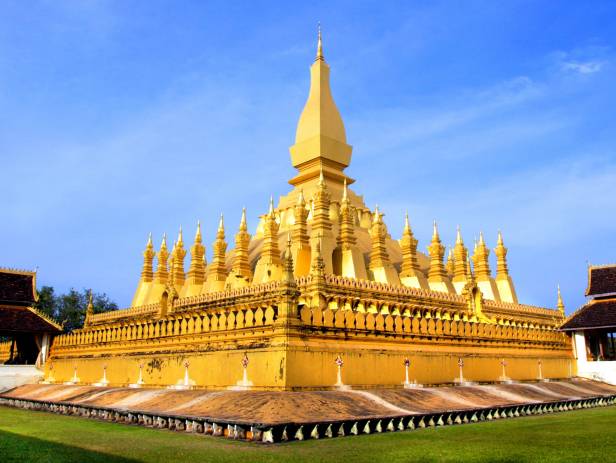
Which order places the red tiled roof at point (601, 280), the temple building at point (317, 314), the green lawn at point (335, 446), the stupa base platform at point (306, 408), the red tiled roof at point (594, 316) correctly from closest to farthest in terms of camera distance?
the green lawn at point (335, 446) < the stupa base platform at point (306, 408) < the temple building at point (317, 314) < the red tiled roof at point (594, 316) < the red tiled roof at point (601, 280)

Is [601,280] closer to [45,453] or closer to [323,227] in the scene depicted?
[323,227]

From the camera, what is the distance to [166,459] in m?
7.90

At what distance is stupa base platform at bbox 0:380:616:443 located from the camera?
401 inches

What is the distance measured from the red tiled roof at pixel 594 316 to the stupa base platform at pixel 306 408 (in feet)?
20.4

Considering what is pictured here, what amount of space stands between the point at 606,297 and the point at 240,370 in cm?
1839

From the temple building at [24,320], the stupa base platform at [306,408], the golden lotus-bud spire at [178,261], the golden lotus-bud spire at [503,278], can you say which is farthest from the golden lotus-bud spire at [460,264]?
the temple building at [24,320]

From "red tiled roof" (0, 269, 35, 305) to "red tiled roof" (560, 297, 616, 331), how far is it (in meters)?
24.4

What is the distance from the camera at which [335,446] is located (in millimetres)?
9086

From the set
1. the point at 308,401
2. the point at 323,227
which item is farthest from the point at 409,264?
the point at 308,401

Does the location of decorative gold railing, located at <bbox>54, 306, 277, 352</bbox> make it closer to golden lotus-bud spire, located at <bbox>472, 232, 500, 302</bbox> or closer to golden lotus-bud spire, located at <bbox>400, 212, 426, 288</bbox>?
golden lotus-bud spire, located at <bbox>400, 212, 426, 288</bbox>

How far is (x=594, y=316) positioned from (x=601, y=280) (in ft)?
7.55

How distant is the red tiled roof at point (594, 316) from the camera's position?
23256mm

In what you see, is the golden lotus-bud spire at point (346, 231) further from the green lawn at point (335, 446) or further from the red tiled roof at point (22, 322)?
the red tiled roof at point (22, 322)

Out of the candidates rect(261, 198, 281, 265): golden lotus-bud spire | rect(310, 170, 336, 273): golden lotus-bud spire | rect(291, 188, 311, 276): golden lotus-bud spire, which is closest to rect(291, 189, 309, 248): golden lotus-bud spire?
rect(291, 188, 311, 276): golden lotus-bud spire
